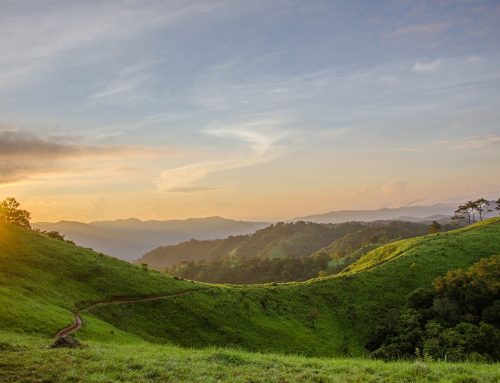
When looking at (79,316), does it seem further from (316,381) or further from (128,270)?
(316,381)

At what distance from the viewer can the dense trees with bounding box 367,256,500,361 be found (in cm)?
5481

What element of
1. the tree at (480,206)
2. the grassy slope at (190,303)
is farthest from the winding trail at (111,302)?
the tree at (480,206)

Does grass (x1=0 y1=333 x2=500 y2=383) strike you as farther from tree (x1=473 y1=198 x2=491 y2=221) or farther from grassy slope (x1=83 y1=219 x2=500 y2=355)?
tree (x1=473 y1=198 x2=491 y2=221)

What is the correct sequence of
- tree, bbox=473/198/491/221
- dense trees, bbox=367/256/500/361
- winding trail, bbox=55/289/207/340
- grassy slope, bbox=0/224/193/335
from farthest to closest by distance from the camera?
tree, bbox=473/198/491/221 → dense trees, bbox=367/256/500/361 → grassy slope, bbox=0/224/193/335 → winding trail, bbox=55/289/207/340

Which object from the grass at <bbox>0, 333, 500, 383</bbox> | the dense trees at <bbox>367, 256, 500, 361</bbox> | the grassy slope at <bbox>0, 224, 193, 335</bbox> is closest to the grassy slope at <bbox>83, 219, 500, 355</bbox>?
the grassy slope at <bbox>0, 224, 193, 335</bbox>

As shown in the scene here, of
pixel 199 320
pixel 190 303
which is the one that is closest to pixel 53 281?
pixel 190 303

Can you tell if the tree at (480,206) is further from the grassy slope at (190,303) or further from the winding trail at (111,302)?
the winding trail at (111,302)

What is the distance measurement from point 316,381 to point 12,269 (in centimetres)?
5252

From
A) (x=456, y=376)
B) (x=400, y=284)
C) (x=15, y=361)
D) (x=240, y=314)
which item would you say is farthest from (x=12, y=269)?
(x=400, y=284)

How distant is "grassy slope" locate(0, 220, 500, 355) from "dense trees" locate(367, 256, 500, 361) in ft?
23.0

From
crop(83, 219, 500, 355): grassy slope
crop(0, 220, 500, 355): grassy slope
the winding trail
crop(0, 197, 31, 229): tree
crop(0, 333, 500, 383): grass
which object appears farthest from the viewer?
crop(0, 197, 31, 229): tree

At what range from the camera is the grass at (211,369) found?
1781cm

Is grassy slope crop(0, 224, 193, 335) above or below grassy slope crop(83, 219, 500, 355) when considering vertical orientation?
above

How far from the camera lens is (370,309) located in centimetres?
8294
